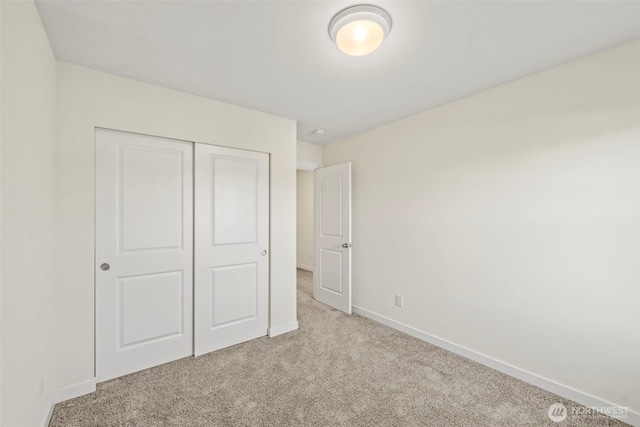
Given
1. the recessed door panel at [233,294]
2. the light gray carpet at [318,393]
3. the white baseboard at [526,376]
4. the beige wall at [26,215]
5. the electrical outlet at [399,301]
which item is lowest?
the light gray carpet at [318,393]

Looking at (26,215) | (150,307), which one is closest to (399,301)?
(150,307)

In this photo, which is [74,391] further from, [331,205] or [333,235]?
[331,205]

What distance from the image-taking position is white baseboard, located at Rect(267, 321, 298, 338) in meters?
2.81

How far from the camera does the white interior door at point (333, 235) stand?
3.45 meters

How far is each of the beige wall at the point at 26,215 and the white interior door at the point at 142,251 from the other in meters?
0.32

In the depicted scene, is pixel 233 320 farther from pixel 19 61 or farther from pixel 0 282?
pixel 19 61

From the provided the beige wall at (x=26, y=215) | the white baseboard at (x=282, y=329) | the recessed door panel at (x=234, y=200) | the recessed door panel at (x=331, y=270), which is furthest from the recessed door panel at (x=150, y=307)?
the recessed door panel at (x=331, y=270)

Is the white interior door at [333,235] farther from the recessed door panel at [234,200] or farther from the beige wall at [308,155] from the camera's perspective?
the recessed door panel at [234,200]

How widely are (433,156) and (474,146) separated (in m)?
0.40

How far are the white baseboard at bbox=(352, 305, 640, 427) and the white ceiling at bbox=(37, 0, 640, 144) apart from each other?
7.62 ft

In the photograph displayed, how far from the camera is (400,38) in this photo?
1.62 meters

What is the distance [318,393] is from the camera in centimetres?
192

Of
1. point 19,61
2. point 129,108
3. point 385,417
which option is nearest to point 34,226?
point 19,61

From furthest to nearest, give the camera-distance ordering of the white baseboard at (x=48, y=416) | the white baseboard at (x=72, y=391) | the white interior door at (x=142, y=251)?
the white interior door at (x=142, y=251) < the white baseboard at (x=72, y=391) < the white baseboard at (x=48, y=416)
